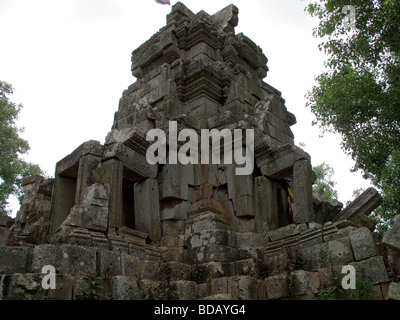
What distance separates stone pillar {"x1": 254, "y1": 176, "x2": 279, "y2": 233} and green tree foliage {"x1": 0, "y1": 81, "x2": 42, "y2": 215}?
49.6 feet

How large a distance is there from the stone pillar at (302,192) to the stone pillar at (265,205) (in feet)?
2.00

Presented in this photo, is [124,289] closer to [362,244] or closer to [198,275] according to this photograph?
[198,275]

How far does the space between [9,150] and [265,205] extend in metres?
16.1

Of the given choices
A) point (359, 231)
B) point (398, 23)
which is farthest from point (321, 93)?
point (359, 231)

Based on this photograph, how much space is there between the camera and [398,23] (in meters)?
11.3

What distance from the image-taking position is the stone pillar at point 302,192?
742 centimetres

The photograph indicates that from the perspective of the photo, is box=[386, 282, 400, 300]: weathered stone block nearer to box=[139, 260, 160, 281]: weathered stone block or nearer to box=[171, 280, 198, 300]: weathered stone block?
A: box=[171, 280, 198, 300]: weathered stone block

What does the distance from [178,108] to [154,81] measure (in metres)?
1.23

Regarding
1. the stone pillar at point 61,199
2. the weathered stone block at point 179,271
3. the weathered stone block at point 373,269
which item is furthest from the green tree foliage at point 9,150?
the weathered stone block at point 373,269

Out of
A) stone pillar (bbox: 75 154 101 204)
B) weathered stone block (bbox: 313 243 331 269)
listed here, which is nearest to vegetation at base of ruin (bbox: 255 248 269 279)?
weathered stone block (bbox: 313 243 331 269)

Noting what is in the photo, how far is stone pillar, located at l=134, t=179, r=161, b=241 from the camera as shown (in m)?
7.80

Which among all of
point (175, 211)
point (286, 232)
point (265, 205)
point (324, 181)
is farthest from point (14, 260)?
point (324, 181)

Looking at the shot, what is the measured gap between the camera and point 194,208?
8.23m
